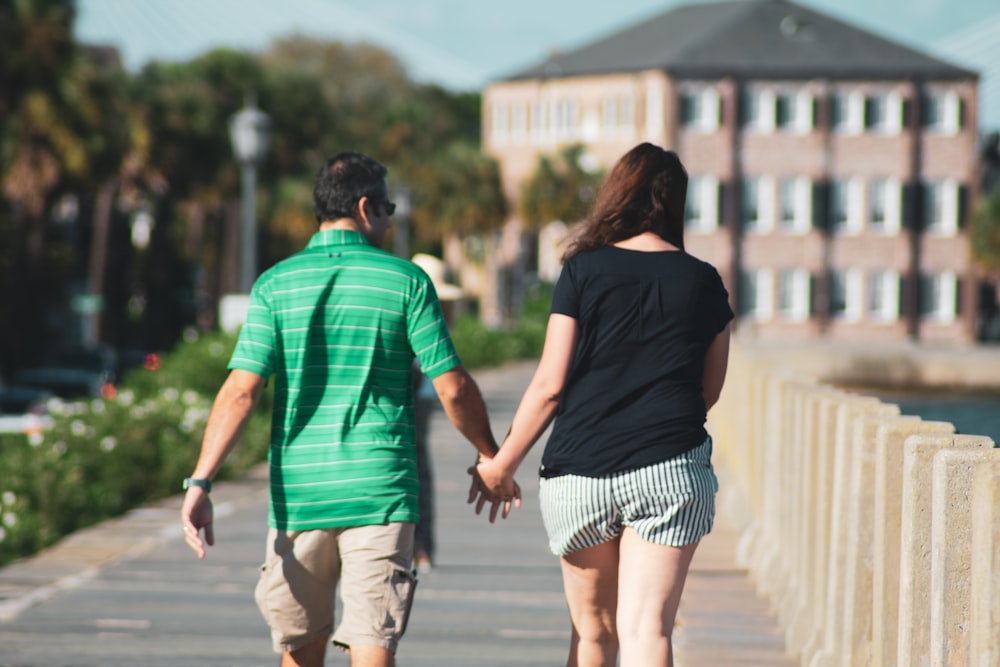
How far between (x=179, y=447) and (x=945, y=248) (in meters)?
67.8

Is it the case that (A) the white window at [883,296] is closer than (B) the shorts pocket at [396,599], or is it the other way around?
(B) the shorts pocket at [396,599]

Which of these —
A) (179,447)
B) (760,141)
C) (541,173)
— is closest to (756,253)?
(760,141)

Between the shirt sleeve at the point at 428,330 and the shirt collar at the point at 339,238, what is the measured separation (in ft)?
0.87

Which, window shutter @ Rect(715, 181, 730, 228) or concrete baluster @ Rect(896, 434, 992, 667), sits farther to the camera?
window shutter @ Rect(715, 181, 730, 228)

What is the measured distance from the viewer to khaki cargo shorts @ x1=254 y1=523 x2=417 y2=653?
524 cm

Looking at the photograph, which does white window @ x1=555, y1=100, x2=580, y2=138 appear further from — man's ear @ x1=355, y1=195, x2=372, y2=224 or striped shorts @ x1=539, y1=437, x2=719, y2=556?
striped shorts @ x1=539, y1=437, x2=719, y2=556

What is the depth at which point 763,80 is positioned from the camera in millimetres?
78875

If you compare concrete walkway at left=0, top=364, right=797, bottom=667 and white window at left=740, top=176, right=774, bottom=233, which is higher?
white window at left=740, top=176, right=774, bottom=233

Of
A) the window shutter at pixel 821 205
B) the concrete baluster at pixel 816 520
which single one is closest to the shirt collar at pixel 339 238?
the concrete baluster at pixel 816 520

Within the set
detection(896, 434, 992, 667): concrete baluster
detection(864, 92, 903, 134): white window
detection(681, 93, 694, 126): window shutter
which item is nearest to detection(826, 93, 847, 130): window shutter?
detection(864, 92, 903, 134): white window

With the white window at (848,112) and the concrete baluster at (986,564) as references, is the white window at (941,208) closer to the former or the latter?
the white window at (848,112)

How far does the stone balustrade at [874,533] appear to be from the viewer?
14.0ft

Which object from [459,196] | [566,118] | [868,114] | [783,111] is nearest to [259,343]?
[459,196]

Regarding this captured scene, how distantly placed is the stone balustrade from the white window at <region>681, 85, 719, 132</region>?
69.2 m
